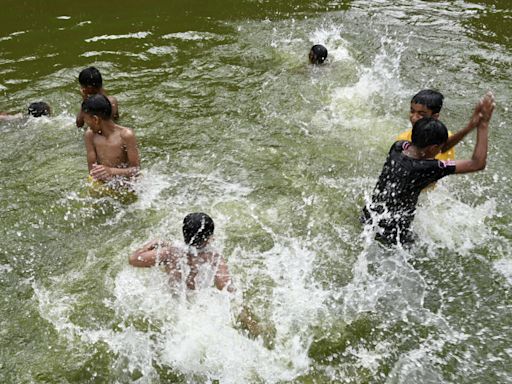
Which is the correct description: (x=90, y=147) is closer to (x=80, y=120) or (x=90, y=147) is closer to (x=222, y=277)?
(x=80, y=120)

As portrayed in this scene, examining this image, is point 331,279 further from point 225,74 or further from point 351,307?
point 225,74

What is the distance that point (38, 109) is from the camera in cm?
659

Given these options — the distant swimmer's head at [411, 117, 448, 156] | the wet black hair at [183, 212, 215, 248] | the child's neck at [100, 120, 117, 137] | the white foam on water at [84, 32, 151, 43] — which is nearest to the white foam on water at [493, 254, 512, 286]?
the distant swimmer's head at [411, 117, 448, 156]

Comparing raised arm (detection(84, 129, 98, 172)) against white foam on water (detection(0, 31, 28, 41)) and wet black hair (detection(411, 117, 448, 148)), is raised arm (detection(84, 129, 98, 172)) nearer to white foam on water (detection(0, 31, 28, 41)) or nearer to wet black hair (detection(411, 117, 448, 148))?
wet black hair (detection(411, 117, 448, 148))

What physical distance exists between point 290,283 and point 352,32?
625 cm

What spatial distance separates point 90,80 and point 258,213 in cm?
238

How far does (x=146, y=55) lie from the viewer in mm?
8297

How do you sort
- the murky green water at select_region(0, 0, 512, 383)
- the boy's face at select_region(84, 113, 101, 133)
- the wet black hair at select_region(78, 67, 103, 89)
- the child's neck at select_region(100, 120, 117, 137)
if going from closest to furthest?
the murky green water at select_region(0, 0, 512, 383), the boy's face at select_region(84, 113, 101, 133), the child's neck at select_region(100, 120, 117, 137), the wet black hair at select_region(78, 67, 103, 89)

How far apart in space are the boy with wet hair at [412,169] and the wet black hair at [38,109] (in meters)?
4.65

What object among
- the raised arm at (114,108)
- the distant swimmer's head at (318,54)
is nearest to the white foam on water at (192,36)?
the distant swimmer's head at (318,54)

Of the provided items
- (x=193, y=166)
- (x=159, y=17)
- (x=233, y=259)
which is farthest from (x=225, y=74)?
(x=233, y=259)

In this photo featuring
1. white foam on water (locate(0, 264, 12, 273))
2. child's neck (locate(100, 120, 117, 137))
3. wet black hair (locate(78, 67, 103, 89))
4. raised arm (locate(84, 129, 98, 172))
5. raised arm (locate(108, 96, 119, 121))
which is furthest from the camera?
raised arm (locate(108, 96, 119, 121))

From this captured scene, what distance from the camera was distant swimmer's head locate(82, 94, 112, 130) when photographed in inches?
177

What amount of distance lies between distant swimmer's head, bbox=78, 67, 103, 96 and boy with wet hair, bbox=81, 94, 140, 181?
2.63 feet
